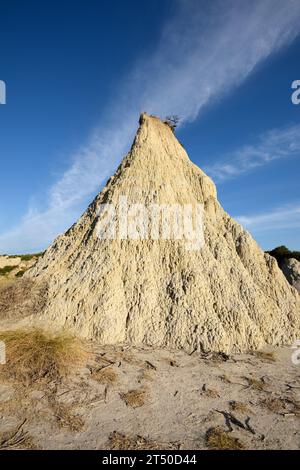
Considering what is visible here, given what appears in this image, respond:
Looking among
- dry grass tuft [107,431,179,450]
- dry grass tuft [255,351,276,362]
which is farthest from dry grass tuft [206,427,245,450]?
dry grass tuft [255,351,276,362]

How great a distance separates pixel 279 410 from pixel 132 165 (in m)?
12.3

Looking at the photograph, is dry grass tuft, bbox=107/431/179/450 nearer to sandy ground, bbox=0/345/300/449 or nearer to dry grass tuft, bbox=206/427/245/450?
sandy ground, bbox=0/345/300/449

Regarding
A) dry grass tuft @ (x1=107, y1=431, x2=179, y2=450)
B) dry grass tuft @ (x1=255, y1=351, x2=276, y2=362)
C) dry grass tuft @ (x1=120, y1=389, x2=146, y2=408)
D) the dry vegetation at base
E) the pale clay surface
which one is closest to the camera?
the dry vegetation at base

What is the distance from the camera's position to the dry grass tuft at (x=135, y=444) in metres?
6.68

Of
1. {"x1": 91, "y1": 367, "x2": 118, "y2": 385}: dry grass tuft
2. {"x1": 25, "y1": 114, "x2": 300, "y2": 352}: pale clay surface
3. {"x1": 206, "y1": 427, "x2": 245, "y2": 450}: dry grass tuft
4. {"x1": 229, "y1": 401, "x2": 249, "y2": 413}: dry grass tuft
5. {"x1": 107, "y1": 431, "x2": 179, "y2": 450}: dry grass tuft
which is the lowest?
{"x1": 107, "y1": 431, "x2": 179, "y2": 450}: dry grass tuft

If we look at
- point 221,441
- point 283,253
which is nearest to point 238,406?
point 221,441

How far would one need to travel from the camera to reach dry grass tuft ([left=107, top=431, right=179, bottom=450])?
263 inches

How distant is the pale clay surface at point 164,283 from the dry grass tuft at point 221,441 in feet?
15.7

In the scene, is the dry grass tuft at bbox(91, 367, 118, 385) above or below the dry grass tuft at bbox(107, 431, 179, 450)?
above

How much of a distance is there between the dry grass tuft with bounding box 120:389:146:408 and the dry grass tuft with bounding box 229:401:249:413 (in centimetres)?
226

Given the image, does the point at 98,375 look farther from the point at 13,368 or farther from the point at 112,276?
the point at 112,276

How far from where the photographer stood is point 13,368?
9.45m

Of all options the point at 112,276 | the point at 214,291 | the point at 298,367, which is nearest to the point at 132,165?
the point at 112,276

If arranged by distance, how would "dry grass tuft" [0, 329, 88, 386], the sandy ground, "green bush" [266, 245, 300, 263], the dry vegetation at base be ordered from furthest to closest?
1. "green bush" [266, 245, 300, 263]
2. "dry grass tuft" [0, 329, 88, 386]
3. the sandy ground
4. the dry vegetation at base
